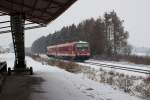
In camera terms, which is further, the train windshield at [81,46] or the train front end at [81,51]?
the train windshield at [81,46]

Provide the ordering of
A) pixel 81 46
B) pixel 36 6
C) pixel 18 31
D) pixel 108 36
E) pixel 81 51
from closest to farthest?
pixel 36 6
pixel 18 31
pixel 81 51
pixel 81 46
pixel 108 36

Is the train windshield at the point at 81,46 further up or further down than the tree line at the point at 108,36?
further down

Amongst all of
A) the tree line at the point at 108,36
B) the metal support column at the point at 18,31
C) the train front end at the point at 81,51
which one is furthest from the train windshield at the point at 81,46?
the metal support column at the point at 18,31

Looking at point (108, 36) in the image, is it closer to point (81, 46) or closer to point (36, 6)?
point (81, 46)

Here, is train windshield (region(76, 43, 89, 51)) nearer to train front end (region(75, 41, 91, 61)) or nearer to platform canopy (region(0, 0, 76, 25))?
train front end (region(75, 41, 91, 61))

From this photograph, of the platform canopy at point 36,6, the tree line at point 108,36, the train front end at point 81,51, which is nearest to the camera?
the platform canopy at point 36,6

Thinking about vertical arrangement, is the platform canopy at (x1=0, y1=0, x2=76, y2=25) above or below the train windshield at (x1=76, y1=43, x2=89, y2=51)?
above

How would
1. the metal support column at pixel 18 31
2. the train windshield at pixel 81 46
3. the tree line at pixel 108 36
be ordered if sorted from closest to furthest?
the metal support column at pixel 18 31 → the train windshield at pixel 81 46 → the tree line at pixel 108 36

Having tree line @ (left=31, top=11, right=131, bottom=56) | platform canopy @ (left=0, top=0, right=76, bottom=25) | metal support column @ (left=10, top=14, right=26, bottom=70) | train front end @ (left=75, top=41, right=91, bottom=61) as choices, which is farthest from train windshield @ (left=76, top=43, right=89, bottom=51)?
metal support column @ (left=10, top=14, right=26, bottom=70)

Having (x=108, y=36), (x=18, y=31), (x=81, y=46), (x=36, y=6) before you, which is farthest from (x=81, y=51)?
(x=36, y=6)

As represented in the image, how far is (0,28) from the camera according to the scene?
1956cm

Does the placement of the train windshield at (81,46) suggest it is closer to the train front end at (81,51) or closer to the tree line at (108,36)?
the train front end at (81,51)

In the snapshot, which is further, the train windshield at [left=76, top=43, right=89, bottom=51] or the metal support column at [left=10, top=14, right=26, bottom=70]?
the train windshield at [left=76, top=43, right=89, bottom=51]

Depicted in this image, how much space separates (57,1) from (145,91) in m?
5.48
